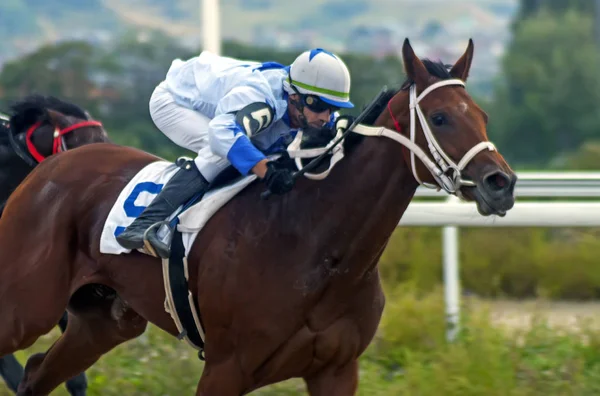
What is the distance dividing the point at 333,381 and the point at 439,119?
1.13 meters

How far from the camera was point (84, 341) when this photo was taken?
16.8 feet

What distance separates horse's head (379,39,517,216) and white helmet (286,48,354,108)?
0.25m

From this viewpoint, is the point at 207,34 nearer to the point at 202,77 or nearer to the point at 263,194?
the point at 202,77

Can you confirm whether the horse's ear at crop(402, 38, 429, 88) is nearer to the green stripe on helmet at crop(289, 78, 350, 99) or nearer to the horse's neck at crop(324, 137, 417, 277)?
the horse's neck at crop(324, 137, 417, 277)

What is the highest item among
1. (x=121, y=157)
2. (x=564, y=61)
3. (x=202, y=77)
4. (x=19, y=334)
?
(x=202, y=77)

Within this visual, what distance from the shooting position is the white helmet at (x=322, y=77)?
14.0 feet

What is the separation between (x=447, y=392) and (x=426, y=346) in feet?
→ 2.57

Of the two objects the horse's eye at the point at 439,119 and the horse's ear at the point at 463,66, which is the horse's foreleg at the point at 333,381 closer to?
the horse's eye at the point at 439,119

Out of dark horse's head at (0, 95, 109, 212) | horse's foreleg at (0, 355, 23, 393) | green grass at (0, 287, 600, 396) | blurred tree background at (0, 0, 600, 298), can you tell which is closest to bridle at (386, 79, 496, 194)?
blurred tree background at (0, 0, 600, 298)

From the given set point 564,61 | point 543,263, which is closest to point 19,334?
point 543,263

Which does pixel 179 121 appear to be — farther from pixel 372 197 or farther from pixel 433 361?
pixel 433 361

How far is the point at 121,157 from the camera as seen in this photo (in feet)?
16.4

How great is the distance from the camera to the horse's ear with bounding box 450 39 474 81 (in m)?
4.07

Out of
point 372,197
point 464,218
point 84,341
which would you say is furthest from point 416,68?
point 84,341
